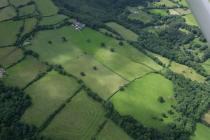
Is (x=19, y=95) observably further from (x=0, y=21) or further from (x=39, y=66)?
(x=0, y=21)

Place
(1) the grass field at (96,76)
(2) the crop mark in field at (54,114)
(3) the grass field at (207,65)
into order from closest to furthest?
1. (2) the crop mark in field at (54,114)
2. (1) the grass field at (96,76)
3. (3) the grass field at (207,65)

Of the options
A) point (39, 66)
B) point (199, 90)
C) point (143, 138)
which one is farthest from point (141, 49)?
point (143, 138)

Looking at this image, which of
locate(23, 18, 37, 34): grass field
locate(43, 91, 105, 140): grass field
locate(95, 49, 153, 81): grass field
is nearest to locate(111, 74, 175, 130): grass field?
locate(95, 49, 153, 81): grass field

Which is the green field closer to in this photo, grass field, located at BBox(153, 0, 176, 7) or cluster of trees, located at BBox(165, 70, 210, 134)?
cluster of trees, located at BBox(165, 70, 210, 134)

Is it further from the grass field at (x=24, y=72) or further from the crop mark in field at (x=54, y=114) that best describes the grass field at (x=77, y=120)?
the grass field at (x=24, y=72)

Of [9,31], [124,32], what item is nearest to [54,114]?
[9,31]

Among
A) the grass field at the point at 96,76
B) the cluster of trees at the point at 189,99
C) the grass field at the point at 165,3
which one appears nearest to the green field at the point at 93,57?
the grass field at the point at 96,76
